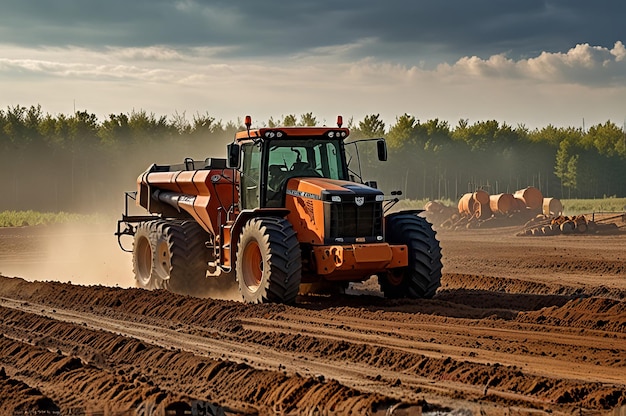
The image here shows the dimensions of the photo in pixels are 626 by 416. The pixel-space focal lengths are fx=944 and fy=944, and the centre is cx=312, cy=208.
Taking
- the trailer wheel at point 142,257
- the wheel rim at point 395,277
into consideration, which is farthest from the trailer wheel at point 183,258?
the wheel rim at point 395,277

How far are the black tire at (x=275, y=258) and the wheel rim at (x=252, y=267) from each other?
5.5 inches

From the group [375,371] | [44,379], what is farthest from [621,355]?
[44,379]

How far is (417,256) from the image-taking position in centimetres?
1539

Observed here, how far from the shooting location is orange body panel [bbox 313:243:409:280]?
1456 centimetres

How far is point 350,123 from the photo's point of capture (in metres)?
84.1

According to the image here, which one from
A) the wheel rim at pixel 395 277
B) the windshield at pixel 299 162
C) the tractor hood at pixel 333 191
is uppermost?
the windshield at pixel 299 162

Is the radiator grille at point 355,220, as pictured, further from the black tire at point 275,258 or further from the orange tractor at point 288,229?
the black tire at point 275,258

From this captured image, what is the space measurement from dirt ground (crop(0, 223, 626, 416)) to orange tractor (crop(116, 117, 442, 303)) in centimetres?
61

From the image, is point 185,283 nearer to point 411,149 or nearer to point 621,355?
point 621,355

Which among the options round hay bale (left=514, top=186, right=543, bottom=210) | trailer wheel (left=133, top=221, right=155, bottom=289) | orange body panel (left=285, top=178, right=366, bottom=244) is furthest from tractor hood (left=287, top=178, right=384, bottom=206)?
round hay bale (left=514, top=186, right=543, bottom=210)

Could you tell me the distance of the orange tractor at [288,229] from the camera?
14828 mm

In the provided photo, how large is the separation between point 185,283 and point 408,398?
9783 mm

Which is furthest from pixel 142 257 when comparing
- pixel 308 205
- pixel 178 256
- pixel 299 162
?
pixel 308 205

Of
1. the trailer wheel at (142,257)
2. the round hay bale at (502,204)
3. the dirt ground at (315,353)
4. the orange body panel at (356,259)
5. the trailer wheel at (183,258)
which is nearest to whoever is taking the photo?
the dirt ground at (315,353)
